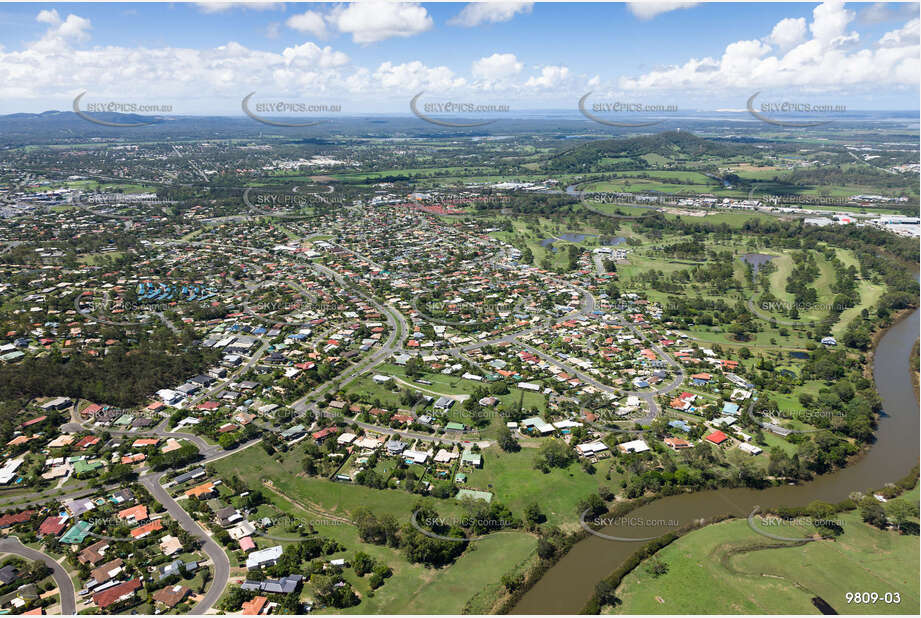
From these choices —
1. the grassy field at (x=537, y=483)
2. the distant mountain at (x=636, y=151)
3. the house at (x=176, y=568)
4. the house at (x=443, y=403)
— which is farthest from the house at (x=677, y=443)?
the distant mountain at (x=636, y=151)

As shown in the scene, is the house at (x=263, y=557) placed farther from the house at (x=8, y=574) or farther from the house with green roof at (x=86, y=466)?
the house with green roof at (x=86, y=466)


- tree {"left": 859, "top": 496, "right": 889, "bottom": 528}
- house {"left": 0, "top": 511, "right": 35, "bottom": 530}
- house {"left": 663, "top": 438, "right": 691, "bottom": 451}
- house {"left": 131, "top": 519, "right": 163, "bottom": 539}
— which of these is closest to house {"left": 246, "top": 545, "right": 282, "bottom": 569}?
house {"left": 131, "top": 519, "right": 163, "bottom": 539}

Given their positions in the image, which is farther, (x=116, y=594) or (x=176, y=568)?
(x=176, y=568)

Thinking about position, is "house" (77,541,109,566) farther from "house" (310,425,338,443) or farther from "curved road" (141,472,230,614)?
"house" (310,425,338,443)

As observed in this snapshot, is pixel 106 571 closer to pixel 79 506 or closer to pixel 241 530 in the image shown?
pixel 241 530

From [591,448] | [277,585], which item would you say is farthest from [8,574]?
[591,448]

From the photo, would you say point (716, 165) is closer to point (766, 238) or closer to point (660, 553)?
→ point (766, 238)
